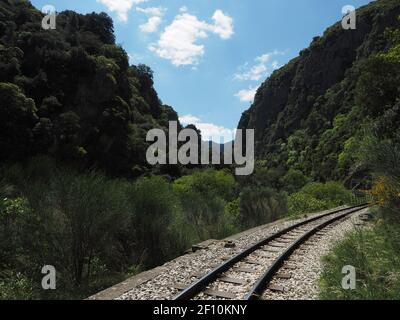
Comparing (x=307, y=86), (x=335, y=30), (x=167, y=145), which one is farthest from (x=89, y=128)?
(x=335, y=30)

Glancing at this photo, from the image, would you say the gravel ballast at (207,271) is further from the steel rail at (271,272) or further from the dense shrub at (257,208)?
the dense shrub at (257,208)

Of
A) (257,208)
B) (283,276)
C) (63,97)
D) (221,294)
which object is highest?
(63,97)

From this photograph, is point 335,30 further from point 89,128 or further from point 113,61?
point 89,128

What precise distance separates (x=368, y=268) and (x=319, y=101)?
112866 millimetres

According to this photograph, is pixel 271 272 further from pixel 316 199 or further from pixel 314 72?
pixel 314 72

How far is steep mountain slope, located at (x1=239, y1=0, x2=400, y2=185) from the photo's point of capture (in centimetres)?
8569

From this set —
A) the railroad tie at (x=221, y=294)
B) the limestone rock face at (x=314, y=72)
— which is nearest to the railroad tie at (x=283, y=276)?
the railroad tie at (x=221, y=294)

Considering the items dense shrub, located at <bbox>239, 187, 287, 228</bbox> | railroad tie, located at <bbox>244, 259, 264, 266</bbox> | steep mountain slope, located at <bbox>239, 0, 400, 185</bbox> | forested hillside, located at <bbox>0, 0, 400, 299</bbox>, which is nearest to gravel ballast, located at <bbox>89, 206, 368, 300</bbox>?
railroad tie, located at <bbox>244, 259, 264, 266</bbox>

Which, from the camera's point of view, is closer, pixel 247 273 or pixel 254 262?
pixel 247 273

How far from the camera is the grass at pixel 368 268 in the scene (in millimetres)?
5406

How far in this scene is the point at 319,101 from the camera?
113 metres

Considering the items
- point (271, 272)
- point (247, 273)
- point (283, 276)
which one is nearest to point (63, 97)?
point (247, 273)

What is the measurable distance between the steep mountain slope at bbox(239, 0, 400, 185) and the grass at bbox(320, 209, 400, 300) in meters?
57.0

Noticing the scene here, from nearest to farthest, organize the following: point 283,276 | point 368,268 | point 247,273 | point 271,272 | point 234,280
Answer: point 368,268 < point 234,280 < point 283,276 < point 271,272 < point 247,273
